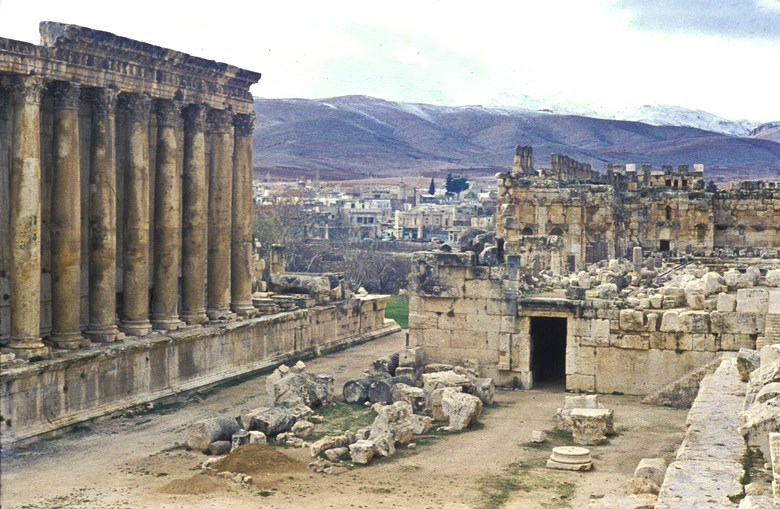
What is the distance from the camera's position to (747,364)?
720 inches

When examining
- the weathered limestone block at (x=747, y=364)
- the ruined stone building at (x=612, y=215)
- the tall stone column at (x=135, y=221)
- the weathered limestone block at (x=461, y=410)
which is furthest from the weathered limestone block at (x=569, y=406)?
the ruined stone building at (x=612, y=215)

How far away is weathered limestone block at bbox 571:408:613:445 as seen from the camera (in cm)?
1916

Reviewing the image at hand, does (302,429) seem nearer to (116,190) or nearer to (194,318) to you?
(116,190)

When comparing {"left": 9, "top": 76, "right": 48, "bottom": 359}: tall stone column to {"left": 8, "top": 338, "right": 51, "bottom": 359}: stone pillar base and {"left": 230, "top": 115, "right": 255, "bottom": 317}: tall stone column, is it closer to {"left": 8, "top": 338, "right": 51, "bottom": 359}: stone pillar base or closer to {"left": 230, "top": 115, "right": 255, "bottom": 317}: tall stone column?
{"left": 8, "top": 338, "right": 51, "bottom": 359}: stone pillar base

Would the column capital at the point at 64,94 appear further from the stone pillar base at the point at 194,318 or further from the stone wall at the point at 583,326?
the stone wall at the point at 583,326

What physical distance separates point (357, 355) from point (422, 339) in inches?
300

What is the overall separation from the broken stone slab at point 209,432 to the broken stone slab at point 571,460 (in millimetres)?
5435

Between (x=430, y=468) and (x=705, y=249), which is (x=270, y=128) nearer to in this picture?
(x=705, y=249)

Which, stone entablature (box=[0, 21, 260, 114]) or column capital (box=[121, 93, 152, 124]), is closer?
stone entablature (box=[0, 21, 260, 114])

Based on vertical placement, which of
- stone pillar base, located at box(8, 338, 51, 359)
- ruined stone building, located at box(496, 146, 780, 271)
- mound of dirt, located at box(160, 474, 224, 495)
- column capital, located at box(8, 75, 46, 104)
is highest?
column capital, located at box(8, 75, 46, 104)

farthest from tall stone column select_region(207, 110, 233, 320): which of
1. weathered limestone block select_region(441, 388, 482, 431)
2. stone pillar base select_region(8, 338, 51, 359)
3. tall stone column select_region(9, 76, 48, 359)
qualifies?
weathered limestone block select_region(441, 388, 482, 431)

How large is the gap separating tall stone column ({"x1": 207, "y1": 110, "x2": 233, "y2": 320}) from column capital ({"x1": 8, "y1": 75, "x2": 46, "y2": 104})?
8.10 meters

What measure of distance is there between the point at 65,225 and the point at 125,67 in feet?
13.4

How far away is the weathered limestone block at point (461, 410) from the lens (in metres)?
20.4
